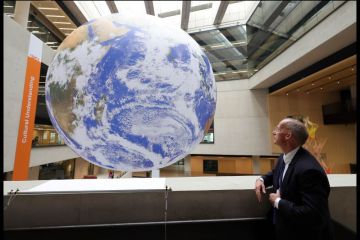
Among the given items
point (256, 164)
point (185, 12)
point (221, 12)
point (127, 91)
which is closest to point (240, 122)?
point (256, 164)

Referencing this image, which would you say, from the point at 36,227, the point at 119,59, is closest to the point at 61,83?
the point at 119,59

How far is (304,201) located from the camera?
1.61 metres

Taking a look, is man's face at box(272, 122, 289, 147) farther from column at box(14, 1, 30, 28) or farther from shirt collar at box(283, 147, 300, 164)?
column at box(14, 1, 30, 28)

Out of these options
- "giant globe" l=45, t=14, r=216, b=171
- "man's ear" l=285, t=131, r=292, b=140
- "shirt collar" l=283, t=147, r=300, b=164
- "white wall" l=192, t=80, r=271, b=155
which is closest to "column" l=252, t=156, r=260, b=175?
"white wall" l=192, t=80, r=271, b=155

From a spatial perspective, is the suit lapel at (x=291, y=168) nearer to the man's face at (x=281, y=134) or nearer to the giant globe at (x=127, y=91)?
the man's face at (x=281, y=134)

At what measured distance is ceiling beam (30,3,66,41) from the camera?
11.0 m

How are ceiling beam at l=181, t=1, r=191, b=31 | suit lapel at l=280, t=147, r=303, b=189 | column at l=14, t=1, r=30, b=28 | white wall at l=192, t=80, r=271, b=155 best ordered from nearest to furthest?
suit lapel at l=280, t=147, r=303, b=189
column at l=14, t=1, r=30, b=28
ceiling beam at l=181, t=1, r=191, b=31
white wall at l=192, t=80, r=271, b=155

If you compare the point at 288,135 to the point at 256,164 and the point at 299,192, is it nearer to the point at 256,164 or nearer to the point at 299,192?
the point at 299,192

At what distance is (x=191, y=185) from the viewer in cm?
293

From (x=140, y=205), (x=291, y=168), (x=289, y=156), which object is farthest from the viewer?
(x=140, y=205)

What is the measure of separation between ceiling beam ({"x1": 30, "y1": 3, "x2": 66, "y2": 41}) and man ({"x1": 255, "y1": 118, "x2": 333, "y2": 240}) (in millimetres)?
13016

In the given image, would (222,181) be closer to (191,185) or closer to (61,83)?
(191,185)

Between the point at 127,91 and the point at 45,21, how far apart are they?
13.9 meters

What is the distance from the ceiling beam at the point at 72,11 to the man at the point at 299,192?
38.4 feet
